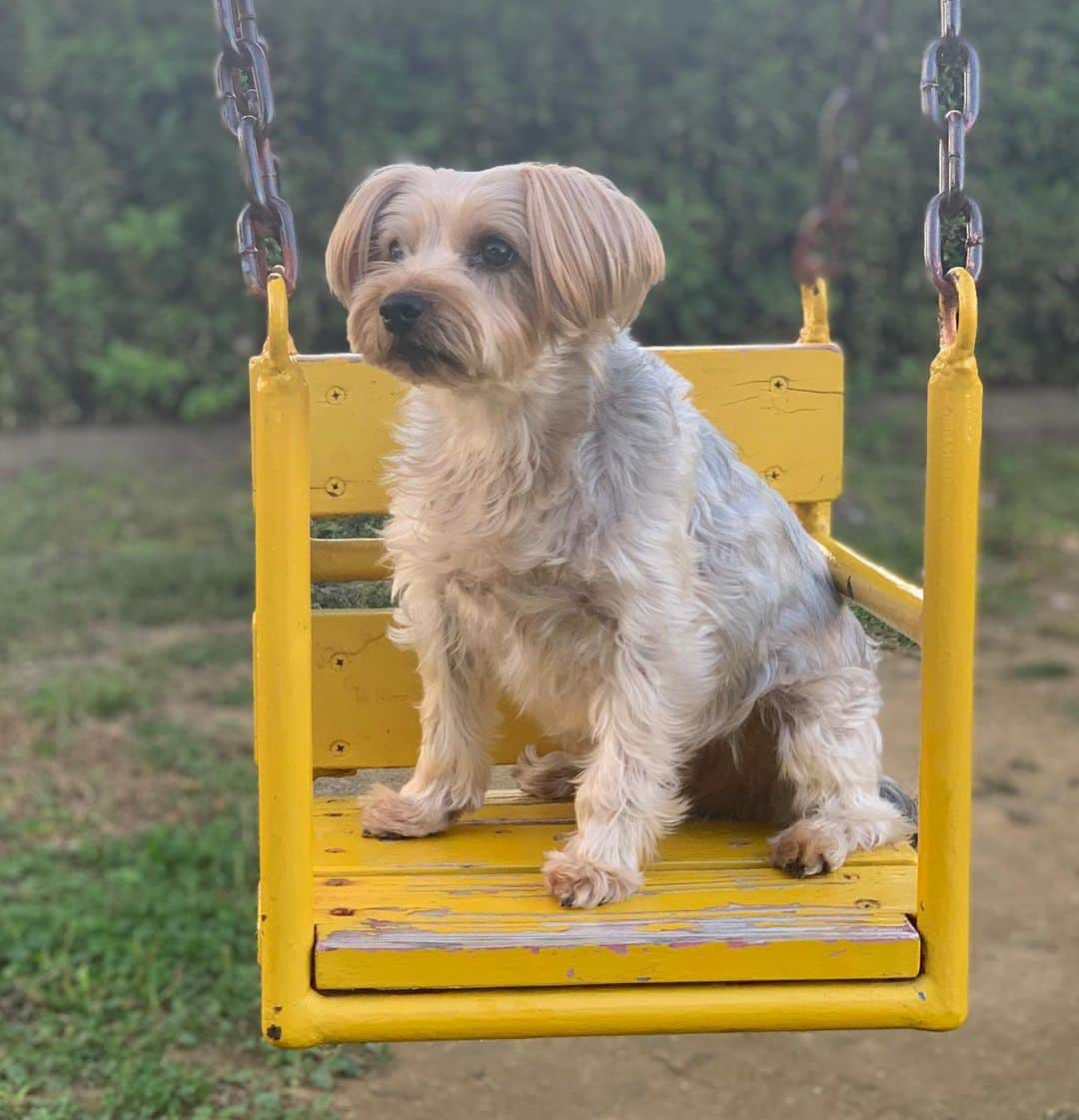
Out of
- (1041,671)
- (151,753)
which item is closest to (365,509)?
(151,753)

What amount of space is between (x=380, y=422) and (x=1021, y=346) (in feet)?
24.5

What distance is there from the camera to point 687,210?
868 cm

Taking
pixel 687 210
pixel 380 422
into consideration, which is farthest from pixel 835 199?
pixel 687 210

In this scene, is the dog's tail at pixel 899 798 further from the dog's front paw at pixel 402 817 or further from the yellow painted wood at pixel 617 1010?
the dog's front paw at pixel 402 817

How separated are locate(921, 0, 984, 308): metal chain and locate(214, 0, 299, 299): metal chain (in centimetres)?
82

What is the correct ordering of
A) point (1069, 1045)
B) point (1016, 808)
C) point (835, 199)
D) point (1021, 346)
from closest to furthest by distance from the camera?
point (835, 199)
point (1069, 1045)
point (1016, 808)
point (1021, 346)

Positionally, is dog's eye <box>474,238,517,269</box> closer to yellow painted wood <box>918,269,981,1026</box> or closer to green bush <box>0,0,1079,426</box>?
yellow painted wood <box>918,269,981,1026</box>

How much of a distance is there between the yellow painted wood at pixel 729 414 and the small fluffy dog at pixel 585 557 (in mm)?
328

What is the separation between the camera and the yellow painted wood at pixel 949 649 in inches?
75.2

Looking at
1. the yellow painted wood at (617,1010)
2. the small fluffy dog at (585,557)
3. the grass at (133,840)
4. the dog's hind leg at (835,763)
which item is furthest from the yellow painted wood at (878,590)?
the grass at (133,840)

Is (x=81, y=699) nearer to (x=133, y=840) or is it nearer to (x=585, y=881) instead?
(x=133, y=840)

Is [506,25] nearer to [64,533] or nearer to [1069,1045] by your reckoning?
[64,533]

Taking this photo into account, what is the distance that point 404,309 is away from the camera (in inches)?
84.0

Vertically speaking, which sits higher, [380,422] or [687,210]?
[687,210]
